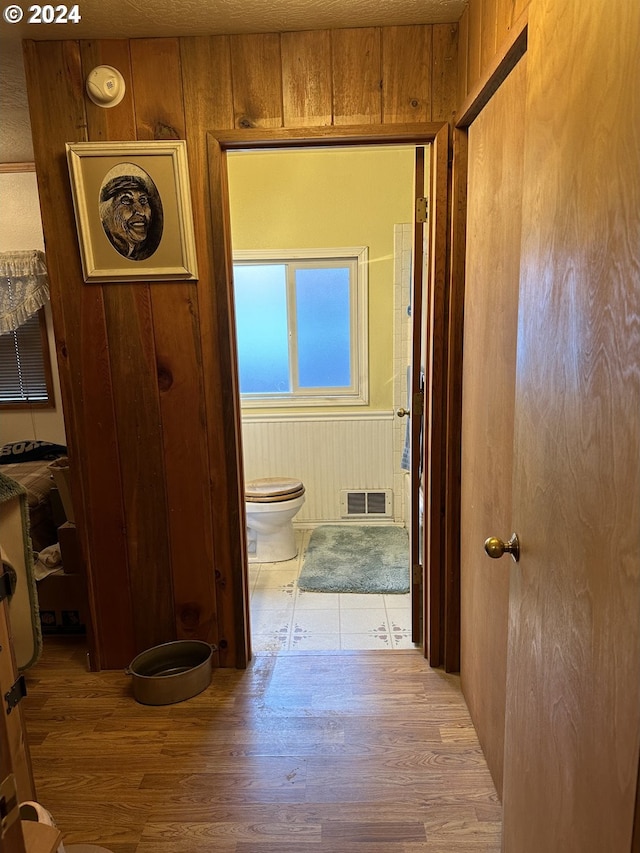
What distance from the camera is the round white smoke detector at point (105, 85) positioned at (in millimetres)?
1923

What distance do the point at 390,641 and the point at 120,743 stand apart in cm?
118

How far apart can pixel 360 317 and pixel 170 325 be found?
74.5 inches

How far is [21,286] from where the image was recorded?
356 cm

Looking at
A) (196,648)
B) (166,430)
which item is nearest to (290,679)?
(196,648)

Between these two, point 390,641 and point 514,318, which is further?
point 390,641

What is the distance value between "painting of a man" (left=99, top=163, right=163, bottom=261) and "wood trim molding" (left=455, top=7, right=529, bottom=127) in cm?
108

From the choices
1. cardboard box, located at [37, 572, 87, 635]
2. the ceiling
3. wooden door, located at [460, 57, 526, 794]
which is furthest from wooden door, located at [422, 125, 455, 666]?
cardboard box, located at [37, 572, 87, 635]

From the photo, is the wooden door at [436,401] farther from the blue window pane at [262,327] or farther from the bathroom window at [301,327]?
the blue window pane at [262,327]

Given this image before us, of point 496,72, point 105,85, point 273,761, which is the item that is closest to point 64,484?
point 273,761

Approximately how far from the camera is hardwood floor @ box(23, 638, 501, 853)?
1.61 m

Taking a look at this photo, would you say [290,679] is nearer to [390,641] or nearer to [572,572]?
[390,641]

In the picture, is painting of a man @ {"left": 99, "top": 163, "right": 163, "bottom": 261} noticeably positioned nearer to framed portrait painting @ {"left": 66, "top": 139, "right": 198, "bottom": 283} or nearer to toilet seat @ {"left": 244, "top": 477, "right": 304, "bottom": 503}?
framed portrait painting @ {"left": 66, "top": 139, "right": 198, "bottom": 283}

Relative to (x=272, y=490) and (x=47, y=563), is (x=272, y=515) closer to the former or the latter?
(x=272, y=490)

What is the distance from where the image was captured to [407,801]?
5.57 ft
